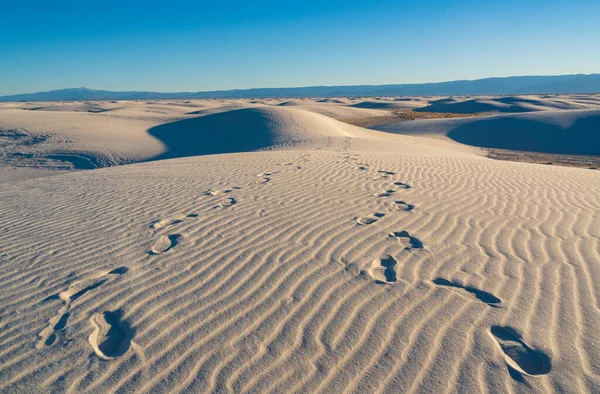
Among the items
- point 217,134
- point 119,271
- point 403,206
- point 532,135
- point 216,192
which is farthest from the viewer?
point 532,135

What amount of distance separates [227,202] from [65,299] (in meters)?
2.97

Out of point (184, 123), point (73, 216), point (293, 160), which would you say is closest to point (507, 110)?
point (184, 123)

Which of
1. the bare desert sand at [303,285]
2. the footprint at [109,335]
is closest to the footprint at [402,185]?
the bare desert sand at [303,285]

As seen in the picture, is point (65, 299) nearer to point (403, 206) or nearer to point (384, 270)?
point (384, 270)

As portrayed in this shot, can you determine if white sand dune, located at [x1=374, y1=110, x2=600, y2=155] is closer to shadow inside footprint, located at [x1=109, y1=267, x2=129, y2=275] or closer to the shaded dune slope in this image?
the shaded dune slope

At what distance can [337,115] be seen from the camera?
132 ft

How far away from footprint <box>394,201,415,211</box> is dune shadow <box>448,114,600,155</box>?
57.2ft

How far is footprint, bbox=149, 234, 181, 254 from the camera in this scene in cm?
445

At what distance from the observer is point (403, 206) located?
5.85 metres

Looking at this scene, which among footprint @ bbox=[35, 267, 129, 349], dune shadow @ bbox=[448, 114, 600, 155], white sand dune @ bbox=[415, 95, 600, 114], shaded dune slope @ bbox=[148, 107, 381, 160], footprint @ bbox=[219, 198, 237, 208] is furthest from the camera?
white sand dune @ bbox=[415, 95, 600, 114]

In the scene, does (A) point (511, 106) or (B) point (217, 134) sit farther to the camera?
(A) point (511, 106)

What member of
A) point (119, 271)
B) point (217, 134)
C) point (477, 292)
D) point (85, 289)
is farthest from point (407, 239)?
point (217, 134)

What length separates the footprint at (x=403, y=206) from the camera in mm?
5699

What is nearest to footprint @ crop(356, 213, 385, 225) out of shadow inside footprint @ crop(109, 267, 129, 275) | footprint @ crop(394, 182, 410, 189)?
footprint @ crop(394, 182, 410, 189)
